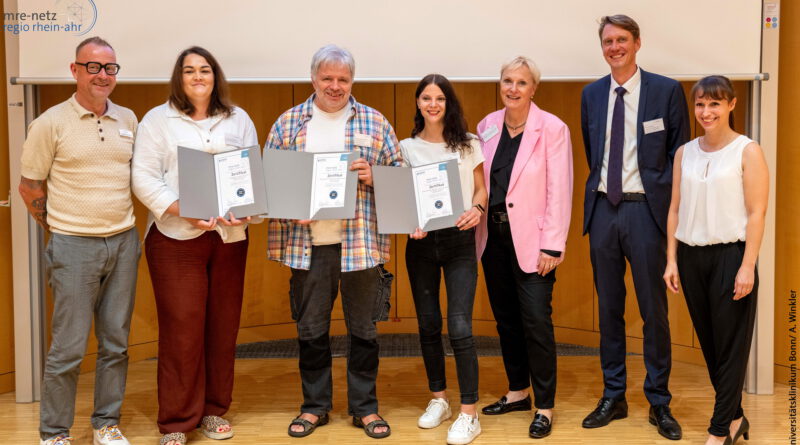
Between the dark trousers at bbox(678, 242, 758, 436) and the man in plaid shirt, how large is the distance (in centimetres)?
132

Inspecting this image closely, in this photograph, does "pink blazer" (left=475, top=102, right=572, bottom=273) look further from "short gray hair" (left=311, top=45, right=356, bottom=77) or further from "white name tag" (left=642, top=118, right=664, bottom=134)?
"short gray hair" (left=311, top=45, right=356, bottom=77)

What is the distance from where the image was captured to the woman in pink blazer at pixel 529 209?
3156 mm

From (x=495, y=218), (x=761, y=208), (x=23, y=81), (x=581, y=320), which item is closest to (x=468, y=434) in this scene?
(x=495, y=218)

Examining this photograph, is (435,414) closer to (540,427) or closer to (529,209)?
(540,427)

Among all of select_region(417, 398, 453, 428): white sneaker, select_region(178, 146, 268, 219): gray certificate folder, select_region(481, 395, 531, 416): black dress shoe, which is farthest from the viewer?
select_region(481, 395, 531, 416): black dress shoe

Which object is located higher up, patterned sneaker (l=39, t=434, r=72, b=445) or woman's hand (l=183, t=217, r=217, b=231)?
woman's hand (l=183, t=217, r=217, b=231)

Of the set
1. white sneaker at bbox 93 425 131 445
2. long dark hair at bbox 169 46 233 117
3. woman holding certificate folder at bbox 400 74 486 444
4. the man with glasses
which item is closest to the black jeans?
woman holding certificate folder at bbox 400 74 486 444

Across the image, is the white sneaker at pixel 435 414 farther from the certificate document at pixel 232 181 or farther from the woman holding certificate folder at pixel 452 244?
the certificate document at pixel 232 181

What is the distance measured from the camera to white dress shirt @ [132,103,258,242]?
2.97 meters

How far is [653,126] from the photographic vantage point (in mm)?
3189

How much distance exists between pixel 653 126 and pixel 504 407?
1.52 metres

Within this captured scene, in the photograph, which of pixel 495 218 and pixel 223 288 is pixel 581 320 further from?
pixel 223 288

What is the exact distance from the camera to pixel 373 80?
3.64 m

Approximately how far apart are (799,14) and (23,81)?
162 inches
